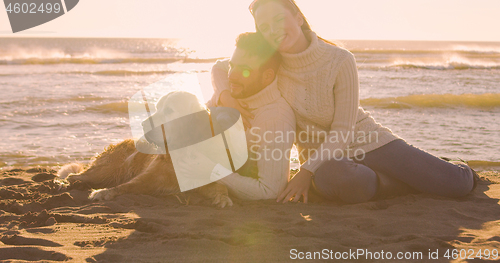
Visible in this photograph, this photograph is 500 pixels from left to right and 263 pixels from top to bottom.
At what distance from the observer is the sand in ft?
6.94

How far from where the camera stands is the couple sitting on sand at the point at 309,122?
9.77 ft

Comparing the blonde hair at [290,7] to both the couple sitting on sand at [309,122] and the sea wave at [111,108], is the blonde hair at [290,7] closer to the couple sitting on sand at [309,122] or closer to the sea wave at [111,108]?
the couple sitting on sand at [309,122]

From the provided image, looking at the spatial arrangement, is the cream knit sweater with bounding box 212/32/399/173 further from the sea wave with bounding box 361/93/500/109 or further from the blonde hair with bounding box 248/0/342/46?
the sea wave with bounding box 361/93/500/109

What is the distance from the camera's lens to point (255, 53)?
2916 mm

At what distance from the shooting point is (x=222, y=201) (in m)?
3.09

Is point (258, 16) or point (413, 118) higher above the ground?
point (258, 16)

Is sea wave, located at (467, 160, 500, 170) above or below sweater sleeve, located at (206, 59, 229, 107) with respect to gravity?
below

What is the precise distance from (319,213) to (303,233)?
19.6 inches

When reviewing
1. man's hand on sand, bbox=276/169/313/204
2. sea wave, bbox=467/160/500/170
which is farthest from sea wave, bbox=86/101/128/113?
sea wave, bbox=467/160/500/170

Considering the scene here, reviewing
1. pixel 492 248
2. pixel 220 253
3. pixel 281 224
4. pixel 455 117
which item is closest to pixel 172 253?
pixel 220 253

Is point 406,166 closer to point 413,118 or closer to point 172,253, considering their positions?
point 172,253

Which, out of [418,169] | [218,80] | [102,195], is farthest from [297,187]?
[102,195]

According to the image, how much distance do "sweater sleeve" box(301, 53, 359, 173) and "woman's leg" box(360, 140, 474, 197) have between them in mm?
344

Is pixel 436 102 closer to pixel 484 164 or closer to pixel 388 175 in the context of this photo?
pixel 484 164
